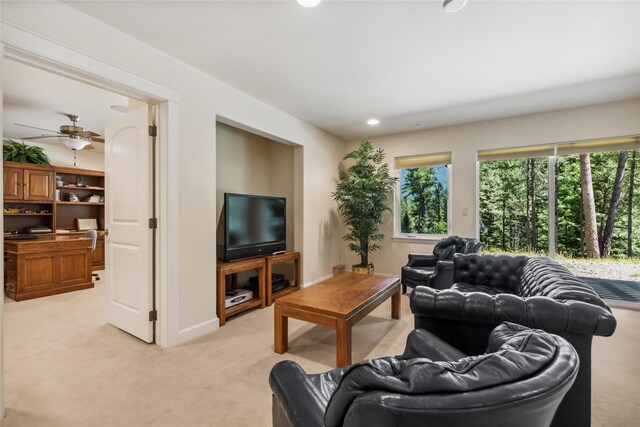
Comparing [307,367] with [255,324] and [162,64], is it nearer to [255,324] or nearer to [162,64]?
[255,324]

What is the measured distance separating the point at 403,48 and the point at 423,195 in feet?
9.46

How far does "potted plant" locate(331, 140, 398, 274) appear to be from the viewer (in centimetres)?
460

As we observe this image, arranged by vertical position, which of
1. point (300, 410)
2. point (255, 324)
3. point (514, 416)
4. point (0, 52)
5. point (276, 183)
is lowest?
point (255, 324)

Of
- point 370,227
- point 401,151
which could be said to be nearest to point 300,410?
point 370,227

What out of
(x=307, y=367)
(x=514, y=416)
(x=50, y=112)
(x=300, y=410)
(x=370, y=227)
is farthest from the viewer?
(x=370, y=227)

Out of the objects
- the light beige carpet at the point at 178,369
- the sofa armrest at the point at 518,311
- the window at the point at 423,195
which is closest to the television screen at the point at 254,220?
the light beige carpet at the point at 178,369

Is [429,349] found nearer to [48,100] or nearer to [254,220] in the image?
[254,220]

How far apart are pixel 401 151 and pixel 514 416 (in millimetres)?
4666

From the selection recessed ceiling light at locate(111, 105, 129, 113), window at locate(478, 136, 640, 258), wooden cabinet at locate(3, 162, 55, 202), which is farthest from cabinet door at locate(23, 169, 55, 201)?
window at locate(478, 136, 640, 258)

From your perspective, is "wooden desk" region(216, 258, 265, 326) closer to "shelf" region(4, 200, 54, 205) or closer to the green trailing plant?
"shelf" region(4, 200, 54, 205)

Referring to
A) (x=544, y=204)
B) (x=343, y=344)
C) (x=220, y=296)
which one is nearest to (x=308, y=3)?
(x=343, y=344)

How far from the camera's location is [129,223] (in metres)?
2.74

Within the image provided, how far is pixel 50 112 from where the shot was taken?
13.4 feet

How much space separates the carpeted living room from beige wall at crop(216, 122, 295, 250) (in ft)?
0.10
